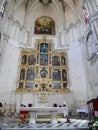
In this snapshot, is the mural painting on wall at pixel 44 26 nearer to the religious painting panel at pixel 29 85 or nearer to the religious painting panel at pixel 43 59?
the religious painting panel at pixel 43 59

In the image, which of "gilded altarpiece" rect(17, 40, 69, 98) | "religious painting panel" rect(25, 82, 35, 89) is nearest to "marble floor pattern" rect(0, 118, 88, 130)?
"gilded altarpiece" rect(17, 40, 69, 98)

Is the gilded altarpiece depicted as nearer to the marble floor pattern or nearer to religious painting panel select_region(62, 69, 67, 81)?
religious painting panel select_region(62, 69, 67, 81)

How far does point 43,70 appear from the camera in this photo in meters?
17.6

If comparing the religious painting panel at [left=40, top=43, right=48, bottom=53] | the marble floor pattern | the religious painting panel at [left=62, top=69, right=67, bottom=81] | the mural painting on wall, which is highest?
the mural painting on wall

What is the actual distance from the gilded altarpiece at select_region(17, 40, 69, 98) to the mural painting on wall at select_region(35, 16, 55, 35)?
2.32 meters

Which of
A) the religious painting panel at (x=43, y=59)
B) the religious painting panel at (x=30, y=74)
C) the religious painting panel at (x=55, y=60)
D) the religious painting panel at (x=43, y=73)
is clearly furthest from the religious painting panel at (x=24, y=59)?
the religious painting panel at (x=55, y=60)

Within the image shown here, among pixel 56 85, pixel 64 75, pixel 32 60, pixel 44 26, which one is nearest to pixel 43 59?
pixel 32 60

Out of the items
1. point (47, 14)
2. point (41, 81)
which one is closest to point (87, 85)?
point (41, 81)

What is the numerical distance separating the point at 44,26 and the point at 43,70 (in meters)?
8.06

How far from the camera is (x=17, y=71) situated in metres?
17.3

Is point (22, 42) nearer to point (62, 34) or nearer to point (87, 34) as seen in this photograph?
point (62, 34)

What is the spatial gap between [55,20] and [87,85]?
40.4ft

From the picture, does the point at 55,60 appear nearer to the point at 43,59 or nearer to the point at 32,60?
the point at 43,59

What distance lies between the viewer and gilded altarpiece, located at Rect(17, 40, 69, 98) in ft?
53.7
